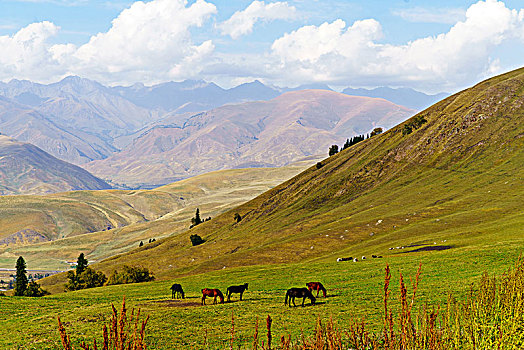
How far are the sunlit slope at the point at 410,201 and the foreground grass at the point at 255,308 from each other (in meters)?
13.2

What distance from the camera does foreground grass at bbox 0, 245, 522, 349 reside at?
30.4 m

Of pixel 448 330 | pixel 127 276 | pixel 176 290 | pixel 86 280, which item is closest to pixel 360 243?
pixel 127 276

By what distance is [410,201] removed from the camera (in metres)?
127

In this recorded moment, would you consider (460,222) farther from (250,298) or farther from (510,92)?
(510,92)

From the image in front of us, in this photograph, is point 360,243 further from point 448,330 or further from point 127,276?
point 448,330

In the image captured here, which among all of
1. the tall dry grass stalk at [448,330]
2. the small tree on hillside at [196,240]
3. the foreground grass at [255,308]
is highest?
the small tree on hillside at [196,240]

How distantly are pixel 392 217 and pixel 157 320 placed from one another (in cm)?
8665

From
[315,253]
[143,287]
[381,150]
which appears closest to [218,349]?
[143,287]

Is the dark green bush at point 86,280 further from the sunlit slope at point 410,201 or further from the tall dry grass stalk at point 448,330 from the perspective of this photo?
the tall dry grass stalk at point 448,330

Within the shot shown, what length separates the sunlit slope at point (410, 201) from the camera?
89375mm

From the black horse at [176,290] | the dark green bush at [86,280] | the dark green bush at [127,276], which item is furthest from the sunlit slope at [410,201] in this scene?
the black horse at [176,290]

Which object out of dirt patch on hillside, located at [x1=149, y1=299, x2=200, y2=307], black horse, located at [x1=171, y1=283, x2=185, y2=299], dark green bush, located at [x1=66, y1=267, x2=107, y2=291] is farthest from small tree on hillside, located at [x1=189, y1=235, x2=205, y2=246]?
dirt patch on hillside, located at [x1=149, y1=299, x2=200, y2=307]

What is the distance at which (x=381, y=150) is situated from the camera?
18738cm

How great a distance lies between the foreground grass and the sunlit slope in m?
13.2
